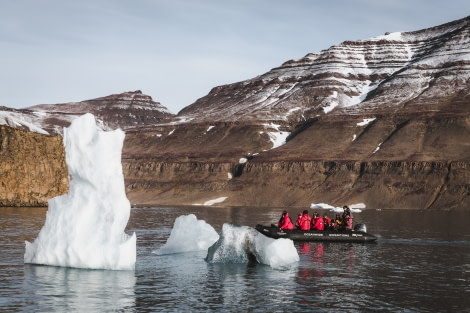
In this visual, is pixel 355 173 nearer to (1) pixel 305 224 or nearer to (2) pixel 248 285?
(1) pixel 305 224

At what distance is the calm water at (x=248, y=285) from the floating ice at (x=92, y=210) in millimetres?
1032

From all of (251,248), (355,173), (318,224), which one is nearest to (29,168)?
(318,224)

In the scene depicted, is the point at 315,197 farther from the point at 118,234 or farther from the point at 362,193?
the point at 118,234

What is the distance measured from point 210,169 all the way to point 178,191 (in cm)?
1213

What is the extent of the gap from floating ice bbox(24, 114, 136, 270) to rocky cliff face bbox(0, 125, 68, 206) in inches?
3264

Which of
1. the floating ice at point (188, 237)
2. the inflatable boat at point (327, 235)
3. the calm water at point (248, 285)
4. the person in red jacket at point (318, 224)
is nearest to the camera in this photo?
the calm water at point (248, 285)

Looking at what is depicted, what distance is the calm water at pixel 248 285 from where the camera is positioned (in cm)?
3028

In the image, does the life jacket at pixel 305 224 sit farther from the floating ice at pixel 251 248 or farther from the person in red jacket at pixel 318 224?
the floating ice at pixel 251 248

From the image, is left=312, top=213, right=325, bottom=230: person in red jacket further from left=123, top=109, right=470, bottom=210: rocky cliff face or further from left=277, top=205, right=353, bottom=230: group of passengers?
left=123, top=109, right=470, bottom=210: rocky cliff face

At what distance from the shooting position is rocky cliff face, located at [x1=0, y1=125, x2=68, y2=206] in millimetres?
116625

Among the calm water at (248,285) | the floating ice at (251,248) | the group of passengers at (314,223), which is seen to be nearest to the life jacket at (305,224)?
the group of passengers at (314,223)

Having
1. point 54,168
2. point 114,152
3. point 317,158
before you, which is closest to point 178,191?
point 317,158

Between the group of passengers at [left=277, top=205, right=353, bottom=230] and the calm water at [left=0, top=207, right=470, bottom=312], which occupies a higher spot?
the group of passengers at [left=277, top=205, right=353, bottom=230]

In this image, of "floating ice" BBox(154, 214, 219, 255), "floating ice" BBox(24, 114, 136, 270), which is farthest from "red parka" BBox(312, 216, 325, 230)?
"floating ice" BBox(24, 114, 136, 270)
